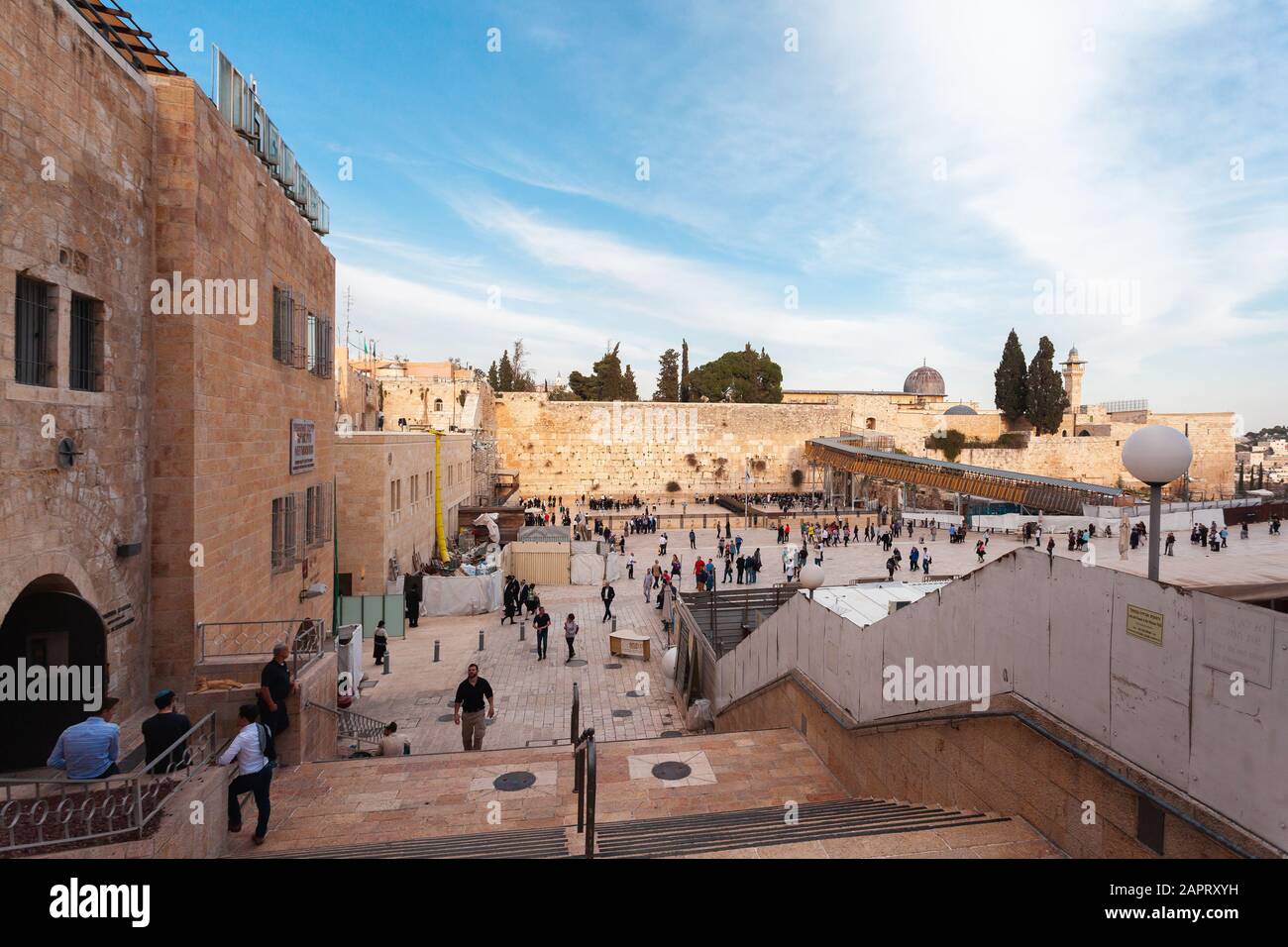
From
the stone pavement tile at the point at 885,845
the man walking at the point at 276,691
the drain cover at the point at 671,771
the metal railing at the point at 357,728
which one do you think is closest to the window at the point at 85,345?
the man walking at the point at 276,691

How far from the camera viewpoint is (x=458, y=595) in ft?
55.3

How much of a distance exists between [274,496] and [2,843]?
6.11 m

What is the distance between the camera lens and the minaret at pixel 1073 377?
54031 millimetres

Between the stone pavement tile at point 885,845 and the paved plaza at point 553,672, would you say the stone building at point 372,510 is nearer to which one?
the paved plaza at point 553,672

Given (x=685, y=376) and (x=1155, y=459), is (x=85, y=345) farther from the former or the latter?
(x=685, y=376)

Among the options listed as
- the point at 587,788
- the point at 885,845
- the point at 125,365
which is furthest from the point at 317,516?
the point at 885,845

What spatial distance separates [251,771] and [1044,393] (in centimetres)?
5384

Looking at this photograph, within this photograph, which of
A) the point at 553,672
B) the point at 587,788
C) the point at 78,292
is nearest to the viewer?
the point at 587,788

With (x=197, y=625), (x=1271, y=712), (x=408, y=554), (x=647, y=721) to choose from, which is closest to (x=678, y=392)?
(x=408, y=554)

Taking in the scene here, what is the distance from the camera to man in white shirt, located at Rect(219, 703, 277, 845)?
4.66 metres

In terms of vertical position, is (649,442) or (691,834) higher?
(649,442)

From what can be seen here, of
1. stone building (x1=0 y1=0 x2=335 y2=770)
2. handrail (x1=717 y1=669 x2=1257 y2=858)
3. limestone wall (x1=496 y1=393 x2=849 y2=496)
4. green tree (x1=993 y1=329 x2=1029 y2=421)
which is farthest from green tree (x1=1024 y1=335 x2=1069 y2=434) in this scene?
stone building (x1=0 y1=0 x2=335 y2=770)

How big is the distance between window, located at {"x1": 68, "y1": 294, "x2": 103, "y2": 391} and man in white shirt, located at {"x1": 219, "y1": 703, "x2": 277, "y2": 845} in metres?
3.25
